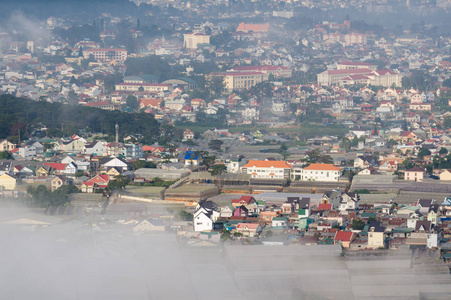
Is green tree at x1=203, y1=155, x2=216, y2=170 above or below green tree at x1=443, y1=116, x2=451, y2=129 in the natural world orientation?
below

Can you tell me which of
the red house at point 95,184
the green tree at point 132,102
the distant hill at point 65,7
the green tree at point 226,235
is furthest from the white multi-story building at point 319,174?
the distant hill at point 65,7

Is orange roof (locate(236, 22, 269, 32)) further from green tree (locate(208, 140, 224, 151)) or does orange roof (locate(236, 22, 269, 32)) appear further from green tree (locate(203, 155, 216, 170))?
green tree (locate(203, 155, 216, 170))

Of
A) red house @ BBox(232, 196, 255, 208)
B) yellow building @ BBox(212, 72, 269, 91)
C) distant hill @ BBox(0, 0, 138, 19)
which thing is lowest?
red house @ BBox(232, 196, 255, 208)

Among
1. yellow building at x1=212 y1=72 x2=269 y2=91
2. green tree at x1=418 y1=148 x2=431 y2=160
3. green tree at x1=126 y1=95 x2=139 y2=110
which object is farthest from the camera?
yellow building at x1=212 y1=72 x2=269 y2=91

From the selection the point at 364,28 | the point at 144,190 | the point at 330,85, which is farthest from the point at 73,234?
the point at 364,28

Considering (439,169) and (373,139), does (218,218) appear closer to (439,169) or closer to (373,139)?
(439,169)

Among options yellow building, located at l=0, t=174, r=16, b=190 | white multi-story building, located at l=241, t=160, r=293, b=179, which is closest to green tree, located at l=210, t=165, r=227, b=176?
white multi-story building, located at l=241, t=160, r=293, b=179

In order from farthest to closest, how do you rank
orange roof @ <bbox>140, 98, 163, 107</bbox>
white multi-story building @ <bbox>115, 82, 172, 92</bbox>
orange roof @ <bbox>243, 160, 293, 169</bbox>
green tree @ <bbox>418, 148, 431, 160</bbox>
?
white multi-story building @ <bbox>115, 82, 172, 92</bbox>, orange roof @ <bbox>140, 98, 163, 107</bbox>, green tree @ <bbox>418, 148, 431, 160</bbox>, orange roof @ <bbox>243, 160, 293, 169</bbox>
